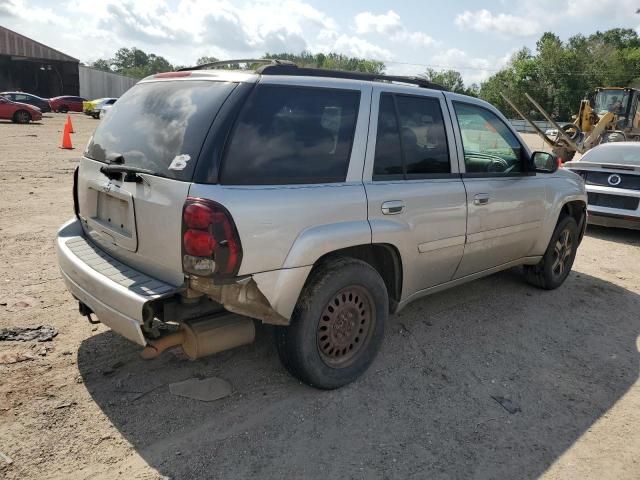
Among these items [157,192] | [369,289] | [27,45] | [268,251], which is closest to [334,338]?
[369,289]

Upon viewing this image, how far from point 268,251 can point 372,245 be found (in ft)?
3.01

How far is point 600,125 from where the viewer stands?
57.0 ft

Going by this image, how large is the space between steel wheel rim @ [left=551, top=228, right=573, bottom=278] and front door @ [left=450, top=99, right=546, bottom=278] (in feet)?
2.18

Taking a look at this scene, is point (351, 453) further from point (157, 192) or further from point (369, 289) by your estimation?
point (157, 192)

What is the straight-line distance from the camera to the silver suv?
2.66m

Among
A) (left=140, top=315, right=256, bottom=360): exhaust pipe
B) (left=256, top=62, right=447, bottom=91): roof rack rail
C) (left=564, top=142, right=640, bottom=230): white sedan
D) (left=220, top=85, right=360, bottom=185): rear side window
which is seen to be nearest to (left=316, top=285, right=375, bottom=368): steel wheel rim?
(left=140, top=315, right=256, bottom=360): exhaust pipe

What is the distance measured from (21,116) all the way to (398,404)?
93.3 ft

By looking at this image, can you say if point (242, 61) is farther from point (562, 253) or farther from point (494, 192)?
point (562, 253)

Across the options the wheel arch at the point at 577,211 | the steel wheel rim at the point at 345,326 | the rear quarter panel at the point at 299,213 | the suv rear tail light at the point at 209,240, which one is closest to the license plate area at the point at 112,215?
the suv rear tail light at the point at 209,240

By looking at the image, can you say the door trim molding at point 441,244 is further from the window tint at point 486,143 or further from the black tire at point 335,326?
the window tint at point 486,143

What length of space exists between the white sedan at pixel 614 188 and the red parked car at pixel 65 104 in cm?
3972

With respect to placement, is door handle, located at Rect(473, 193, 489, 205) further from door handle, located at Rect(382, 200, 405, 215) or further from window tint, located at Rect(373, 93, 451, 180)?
door handle, located at Rect(382, 200, 405, 215)

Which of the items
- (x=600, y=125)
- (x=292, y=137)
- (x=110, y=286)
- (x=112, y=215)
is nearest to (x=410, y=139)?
(x=292, y=137)

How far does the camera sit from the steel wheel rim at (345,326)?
10.6ft
